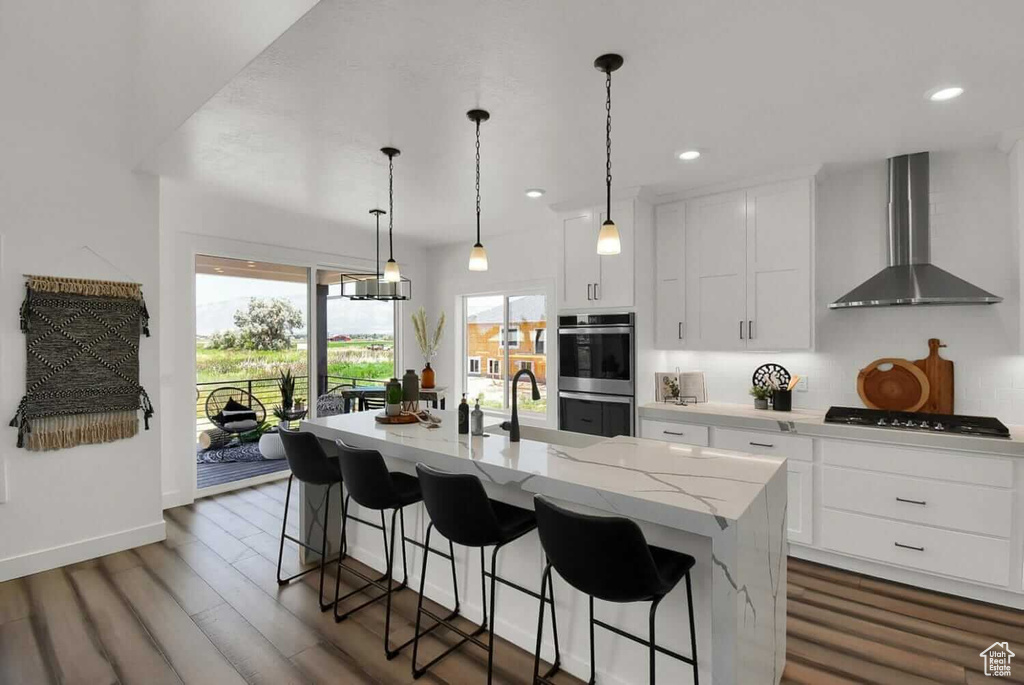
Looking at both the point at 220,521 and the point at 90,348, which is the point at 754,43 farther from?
the point at 220,521

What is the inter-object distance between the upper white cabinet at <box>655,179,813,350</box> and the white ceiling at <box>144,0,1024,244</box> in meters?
0.30

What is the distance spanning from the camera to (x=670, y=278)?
413 centimetres

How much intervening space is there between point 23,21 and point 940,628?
6.05 m

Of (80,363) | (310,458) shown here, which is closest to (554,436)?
(310,458)

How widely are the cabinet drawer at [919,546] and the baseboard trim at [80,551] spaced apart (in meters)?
4.62

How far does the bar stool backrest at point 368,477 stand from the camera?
7.72 feet

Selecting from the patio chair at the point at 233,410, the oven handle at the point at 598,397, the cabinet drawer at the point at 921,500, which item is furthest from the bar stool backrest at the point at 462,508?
the patio chair at the point at 233,410

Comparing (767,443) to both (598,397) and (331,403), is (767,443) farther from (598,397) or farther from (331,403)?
(331,403)

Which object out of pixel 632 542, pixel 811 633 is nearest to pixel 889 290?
pixel 811 633

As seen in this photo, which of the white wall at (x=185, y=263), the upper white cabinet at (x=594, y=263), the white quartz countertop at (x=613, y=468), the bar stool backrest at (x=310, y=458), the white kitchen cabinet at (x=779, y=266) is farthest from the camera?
the white wall at (x=185, y=263)

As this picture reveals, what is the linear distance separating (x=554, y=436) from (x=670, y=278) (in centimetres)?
202

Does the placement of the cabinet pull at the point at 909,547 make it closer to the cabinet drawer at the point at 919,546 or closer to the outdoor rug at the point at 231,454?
the cabinet drawer at the point at 919,546

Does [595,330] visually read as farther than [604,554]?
Yes

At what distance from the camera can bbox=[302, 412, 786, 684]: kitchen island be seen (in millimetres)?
1551
